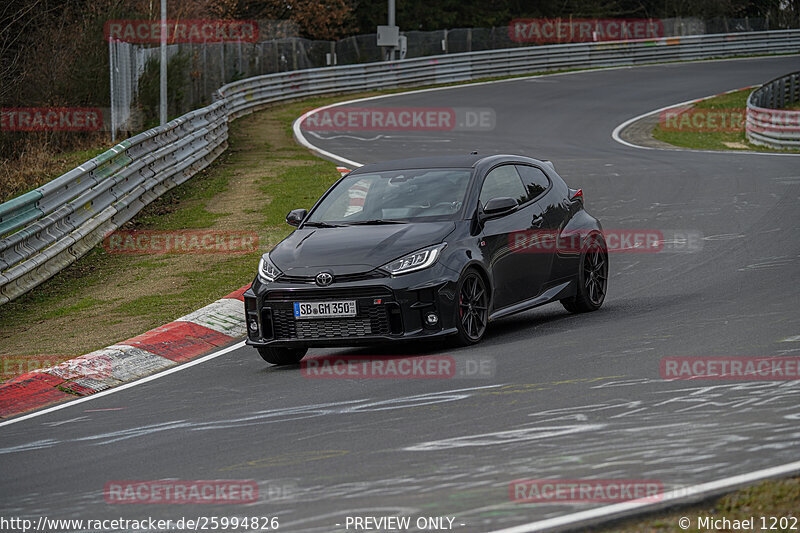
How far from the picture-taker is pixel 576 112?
123 ft

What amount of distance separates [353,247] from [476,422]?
2857mm

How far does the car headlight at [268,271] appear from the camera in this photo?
379 inches

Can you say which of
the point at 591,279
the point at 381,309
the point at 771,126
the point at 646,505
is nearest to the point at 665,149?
the point at 771,126

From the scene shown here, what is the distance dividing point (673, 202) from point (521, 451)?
1319 cm

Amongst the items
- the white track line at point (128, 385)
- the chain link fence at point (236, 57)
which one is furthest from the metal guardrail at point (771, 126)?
the white track line at point (128, 385)

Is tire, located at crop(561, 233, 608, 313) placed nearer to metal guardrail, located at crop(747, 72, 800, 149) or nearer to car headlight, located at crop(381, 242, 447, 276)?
car headlight, located at crop(381, 242, 447, 276)

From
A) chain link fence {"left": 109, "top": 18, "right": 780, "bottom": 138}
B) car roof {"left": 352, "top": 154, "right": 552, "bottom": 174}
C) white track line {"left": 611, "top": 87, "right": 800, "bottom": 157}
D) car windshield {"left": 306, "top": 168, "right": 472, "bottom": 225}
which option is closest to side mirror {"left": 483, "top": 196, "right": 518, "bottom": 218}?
car windshield {"left": 306, "top": 168, "right": 472, "bottom": 225}

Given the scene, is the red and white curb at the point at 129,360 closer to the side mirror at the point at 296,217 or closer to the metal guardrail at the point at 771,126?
the side mirror at the point at 296,217

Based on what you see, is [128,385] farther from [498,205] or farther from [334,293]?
[498,205]

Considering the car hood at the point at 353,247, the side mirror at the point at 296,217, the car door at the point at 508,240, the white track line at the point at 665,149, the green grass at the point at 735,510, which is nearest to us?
the green grass at the point at 735,510

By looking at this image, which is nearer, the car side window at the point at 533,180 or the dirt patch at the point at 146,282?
the car side window at the point at 533,180

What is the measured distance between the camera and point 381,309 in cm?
919

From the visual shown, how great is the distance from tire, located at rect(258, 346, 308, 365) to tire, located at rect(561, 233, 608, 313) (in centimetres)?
278

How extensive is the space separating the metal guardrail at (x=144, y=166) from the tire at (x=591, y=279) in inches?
231
